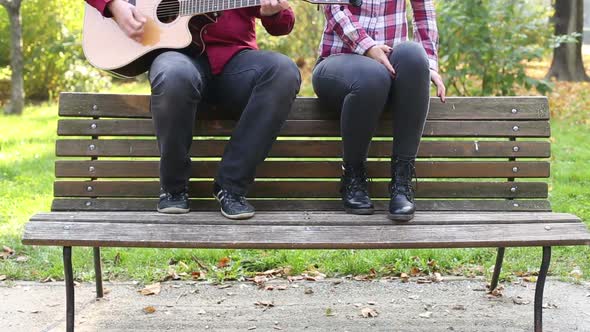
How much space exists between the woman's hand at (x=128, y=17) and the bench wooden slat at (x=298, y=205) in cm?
78

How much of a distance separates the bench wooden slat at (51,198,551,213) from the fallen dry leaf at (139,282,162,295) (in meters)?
0.63

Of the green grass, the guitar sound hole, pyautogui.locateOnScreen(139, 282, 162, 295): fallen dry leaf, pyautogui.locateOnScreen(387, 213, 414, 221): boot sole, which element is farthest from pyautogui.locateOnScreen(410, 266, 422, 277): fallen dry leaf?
the guitar sound hole

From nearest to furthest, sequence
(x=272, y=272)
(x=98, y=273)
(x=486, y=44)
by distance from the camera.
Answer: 1. (x=98, y=273)
2. (x=272, y=272)
3. (x=486, y=44)

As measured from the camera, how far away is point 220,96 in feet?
11.4

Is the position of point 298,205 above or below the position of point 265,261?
above

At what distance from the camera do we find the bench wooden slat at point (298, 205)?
11.6 ft

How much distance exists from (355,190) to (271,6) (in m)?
0.88

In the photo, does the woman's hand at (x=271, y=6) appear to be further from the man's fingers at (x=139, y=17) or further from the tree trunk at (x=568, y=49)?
the tree trunk at (x=568, y=49)

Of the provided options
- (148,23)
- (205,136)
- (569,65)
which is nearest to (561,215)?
(205,136)

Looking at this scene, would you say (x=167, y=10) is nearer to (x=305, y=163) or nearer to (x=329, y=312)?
(x=305, y=163)

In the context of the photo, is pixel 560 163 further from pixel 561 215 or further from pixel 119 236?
pixel 119 236

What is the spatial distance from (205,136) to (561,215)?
1.65 metres

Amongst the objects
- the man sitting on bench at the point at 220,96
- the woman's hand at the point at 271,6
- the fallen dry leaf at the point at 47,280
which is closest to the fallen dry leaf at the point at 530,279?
the man sitting on bench at the point at 220,96

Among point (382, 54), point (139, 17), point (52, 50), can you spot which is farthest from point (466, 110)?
point (52, 50)
